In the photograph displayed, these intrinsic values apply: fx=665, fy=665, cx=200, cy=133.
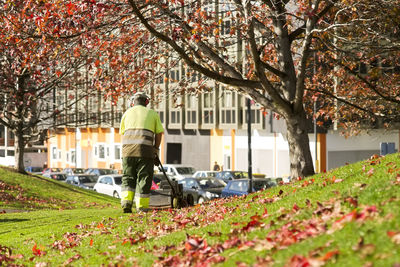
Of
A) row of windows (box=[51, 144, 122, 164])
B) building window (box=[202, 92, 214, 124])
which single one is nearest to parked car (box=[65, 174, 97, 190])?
building window (box=[202, 92, 214, 124])

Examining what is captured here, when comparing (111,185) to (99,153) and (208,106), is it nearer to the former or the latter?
(208,106)

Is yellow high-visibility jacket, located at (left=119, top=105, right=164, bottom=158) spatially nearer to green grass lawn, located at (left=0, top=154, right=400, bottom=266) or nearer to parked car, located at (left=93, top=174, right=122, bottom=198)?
green grass lawn, located at (left=0, top=154, right=400, bottom=266)

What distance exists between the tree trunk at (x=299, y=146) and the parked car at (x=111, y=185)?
2011 centimetres

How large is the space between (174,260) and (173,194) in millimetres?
6615

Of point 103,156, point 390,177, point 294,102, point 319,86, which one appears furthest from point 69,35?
point 103,156

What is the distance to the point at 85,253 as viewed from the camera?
822 cm

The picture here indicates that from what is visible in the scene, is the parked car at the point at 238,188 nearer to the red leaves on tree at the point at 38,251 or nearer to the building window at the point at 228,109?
the red leaves on tree at the point at 38,251

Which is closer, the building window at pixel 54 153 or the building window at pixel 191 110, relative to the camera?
the building window at pixel 191 110

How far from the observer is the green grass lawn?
5184 millimetres

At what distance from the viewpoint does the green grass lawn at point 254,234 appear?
5.18 meters

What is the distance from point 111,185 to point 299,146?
2113cm

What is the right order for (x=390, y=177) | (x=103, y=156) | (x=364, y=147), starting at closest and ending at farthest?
(x=390, y=177) < (x=364, y=147) < (x=103, y=156)

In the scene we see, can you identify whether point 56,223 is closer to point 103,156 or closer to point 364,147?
point 364,147

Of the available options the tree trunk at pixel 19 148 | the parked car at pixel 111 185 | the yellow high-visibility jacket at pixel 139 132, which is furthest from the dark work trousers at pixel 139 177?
the parked car at pixel 111 185
